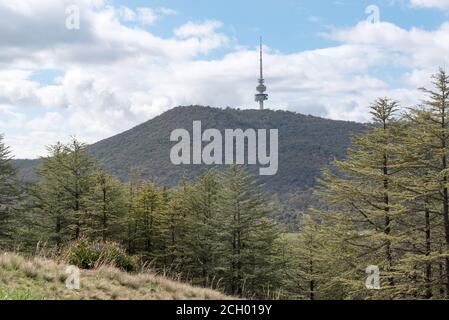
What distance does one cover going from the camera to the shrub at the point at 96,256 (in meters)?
12.6

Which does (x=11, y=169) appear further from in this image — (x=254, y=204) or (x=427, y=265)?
(x=427, y=265)

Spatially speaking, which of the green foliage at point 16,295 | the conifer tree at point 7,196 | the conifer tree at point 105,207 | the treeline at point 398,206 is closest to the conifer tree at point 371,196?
the treeline at point 398,206

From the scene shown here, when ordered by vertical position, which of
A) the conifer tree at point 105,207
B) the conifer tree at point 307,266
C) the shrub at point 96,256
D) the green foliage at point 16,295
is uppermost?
the conifer tree at point 105,207

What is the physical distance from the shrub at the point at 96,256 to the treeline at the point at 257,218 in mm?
11597

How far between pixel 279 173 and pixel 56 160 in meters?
143

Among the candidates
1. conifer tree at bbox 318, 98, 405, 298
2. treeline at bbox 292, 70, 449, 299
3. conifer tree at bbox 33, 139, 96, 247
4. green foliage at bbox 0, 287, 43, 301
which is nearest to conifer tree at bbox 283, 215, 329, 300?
treeline at bbox 292, 70, 449, 299

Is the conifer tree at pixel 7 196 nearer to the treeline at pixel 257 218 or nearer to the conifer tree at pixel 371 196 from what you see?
the treeline at pixel 257 218

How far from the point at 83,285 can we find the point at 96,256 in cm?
373

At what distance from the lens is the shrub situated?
41.5 feet

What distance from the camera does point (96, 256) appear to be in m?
13.2

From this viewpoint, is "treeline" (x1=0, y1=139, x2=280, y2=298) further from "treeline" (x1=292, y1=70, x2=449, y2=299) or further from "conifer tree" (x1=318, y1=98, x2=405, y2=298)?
"conifer tree" (x1=318, y1=98, x2=405, y2=298)

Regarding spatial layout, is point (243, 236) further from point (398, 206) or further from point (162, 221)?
point (398, 206)

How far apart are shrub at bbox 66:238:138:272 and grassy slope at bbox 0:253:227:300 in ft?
4.41
